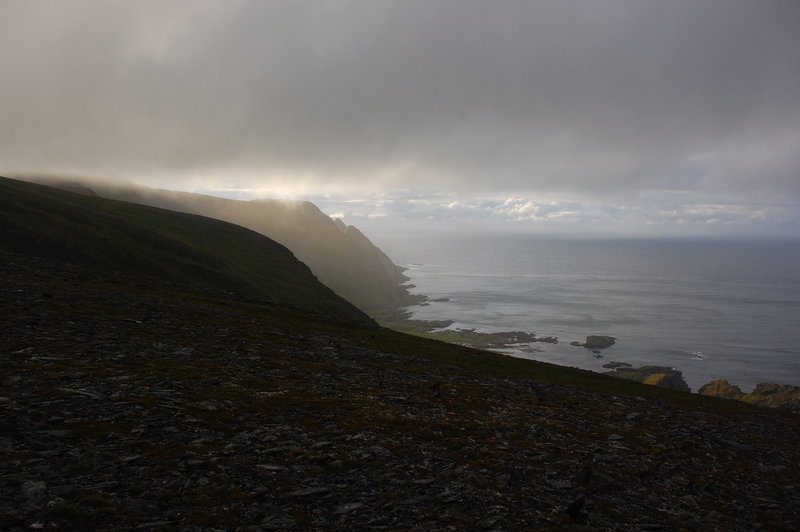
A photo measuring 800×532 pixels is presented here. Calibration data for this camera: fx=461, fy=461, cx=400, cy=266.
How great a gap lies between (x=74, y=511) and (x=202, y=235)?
117645 millimetres

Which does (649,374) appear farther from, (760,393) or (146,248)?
(146,248)

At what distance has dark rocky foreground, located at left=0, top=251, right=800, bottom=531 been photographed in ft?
35.9

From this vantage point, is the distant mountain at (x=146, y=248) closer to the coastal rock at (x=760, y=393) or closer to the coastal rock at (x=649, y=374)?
the coastal rock at (x=649, y=374)

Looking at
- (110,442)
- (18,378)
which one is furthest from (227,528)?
(18,378)

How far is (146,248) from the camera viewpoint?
75375mm

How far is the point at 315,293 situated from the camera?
327 ft

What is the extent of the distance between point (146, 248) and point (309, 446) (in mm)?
72304

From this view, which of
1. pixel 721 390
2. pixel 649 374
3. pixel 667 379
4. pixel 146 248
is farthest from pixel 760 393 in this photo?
pixel 146 248

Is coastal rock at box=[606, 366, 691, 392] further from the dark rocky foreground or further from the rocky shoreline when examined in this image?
the dark rocky foreground

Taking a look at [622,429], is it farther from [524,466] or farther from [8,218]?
[8,218]

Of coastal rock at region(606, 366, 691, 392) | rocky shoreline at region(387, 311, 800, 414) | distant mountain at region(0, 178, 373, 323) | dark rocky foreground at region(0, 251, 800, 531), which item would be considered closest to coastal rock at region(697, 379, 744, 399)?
rocky shoreline at region(387, 311, 800, 414)

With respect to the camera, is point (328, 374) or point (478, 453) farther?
point (328, 374)

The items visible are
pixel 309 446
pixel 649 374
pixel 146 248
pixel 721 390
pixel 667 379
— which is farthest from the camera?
pixel 649 374

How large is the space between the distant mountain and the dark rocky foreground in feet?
109
